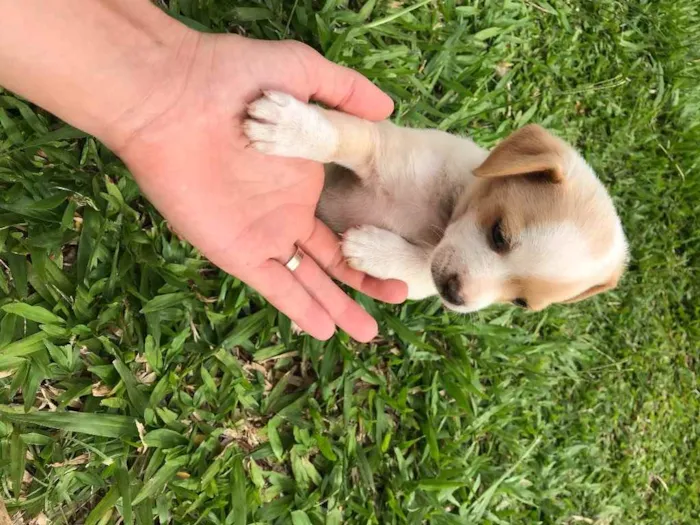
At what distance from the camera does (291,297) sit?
2.83 meters

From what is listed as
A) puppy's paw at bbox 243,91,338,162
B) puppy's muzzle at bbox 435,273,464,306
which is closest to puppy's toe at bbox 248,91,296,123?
puppy's paw at bbox 243,91,338,162

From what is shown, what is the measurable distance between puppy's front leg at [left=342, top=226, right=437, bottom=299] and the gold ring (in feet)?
0.74

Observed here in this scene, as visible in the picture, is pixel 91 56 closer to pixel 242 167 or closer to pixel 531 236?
pixel 242 167

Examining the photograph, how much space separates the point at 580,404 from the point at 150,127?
142 inches

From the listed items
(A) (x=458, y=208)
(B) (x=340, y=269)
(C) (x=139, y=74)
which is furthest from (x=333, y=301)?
(C) (x=139, y=74)

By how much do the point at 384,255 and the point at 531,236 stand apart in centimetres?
72

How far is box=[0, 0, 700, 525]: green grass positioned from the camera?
2643 millimetres

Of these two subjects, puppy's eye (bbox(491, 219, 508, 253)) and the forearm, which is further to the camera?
puppy's eye (bbox(491, 219, 508, 253))

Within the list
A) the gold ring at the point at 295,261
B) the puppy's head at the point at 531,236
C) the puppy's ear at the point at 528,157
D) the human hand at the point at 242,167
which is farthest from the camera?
the gold ring at the point at 295,261

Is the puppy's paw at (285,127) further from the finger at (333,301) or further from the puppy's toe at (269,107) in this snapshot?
the finger at (333,301)

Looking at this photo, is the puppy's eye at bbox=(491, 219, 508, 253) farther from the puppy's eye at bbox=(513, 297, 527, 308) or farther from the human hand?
the human hand

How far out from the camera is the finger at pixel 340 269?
2975 mm

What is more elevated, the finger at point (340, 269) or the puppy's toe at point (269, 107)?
the puppy's toe at point (269, 107)

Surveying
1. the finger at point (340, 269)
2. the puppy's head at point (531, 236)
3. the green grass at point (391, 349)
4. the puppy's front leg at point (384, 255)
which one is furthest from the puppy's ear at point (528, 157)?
the green grass at point (391, 349)
